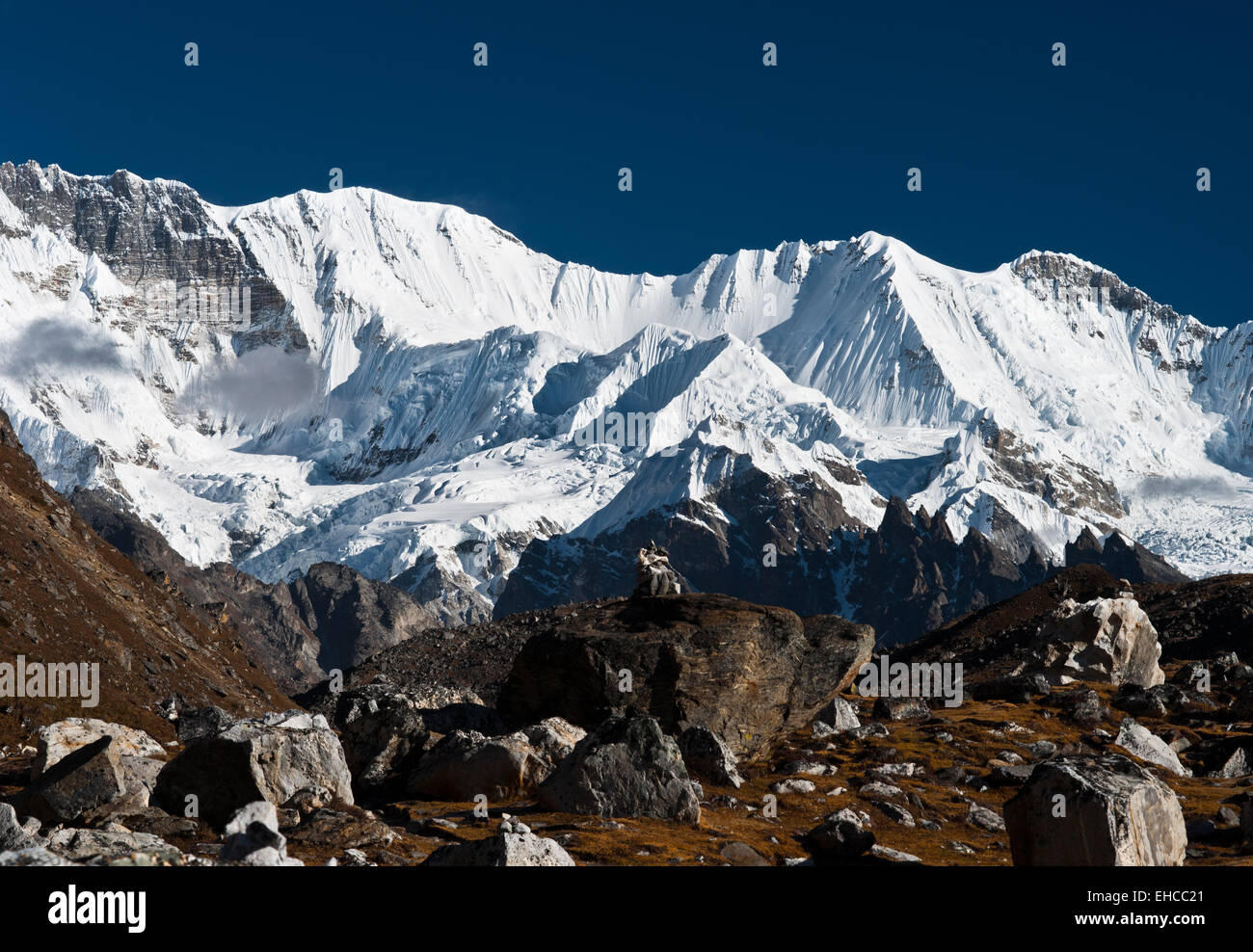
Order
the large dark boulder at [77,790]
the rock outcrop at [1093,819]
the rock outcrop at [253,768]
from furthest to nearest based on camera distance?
the rock outcrop at [253,768]
the large dark boulder at [77,790]
the rock outcrop at [1093,819]

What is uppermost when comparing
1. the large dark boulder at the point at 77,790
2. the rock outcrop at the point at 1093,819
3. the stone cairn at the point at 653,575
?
the stone cairn at the point at 653,575

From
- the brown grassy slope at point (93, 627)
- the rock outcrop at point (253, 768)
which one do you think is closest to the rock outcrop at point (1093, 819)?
the rock outcrop at point (253, 768)

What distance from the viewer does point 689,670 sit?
50.1m

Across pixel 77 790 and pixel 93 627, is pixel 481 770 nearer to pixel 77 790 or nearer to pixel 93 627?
pixel 77 790

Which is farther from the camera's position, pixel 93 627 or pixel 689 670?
pixel 93 627

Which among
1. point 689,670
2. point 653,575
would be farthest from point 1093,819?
point 653,575

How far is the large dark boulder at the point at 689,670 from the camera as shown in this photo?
49844mm

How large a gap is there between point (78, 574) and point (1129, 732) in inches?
→ 2752

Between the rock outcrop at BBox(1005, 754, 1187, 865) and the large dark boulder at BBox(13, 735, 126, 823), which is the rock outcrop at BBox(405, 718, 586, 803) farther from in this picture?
the rock outcrop at BBox(1005, 754, 1187, 865)

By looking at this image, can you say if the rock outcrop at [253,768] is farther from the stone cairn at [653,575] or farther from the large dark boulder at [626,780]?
the stone cairn at [653,575]

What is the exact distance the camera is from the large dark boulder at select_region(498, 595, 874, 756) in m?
49.8

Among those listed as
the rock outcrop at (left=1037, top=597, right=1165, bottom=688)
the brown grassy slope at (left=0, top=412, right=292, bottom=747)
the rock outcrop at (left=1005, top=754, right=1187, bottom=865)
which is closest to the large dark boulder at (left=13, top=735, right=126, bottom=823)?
the rock outcrop at (left=1005, top=754, right=1187, bottom=865)
